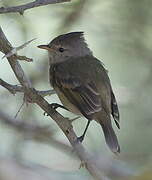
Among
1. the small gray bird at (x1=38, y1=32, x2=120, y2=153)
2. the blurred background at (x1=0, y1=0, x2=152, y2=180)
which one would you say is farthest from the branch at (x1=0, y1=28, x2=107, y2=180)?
the blurred background at (x1=0, y1=0, x2=152, y2=180)

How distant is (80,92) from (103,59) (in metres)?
2.34

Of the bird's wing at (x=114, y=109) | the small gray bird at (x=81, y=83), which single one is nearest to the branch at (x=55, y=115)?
the small gray bird at (x=81, y=83)

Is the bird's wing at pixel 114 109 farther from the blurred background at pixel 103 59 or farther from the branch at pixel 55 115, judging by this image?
the branch at pixel 55 115

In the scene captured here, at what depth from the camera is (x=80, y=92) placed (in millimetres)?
4836

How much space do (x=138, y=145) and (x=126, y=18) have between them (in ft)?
4.92

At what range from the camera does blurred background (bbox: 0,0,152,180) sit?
5609mm

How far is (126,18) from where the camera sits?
6707 mm

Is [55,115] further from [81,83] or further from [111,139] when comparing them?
[81,83]

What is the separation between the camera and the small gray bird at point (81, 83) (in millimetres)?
4691

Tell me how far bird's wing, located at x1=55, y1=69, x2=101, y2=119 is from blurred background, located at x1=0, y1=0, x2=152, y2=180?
48cm

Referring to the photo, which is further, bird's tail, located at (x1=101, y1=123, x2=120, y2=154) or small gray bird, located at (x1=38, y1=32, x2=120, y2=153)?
small gray bird, located at (x1=38, y1=32, x2=120, y2=153)

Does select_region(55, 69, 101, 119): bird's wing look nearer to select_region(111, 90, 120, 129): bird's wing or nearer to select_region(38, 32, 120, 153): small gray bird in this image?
select_region(38, 32, 120, 153): small gray bird

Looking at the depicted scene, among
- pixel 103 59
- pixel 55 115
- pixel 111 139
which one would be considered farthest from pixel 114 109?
pixel 103 59

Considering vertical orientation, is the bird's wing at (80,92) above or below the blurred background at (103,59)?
above
